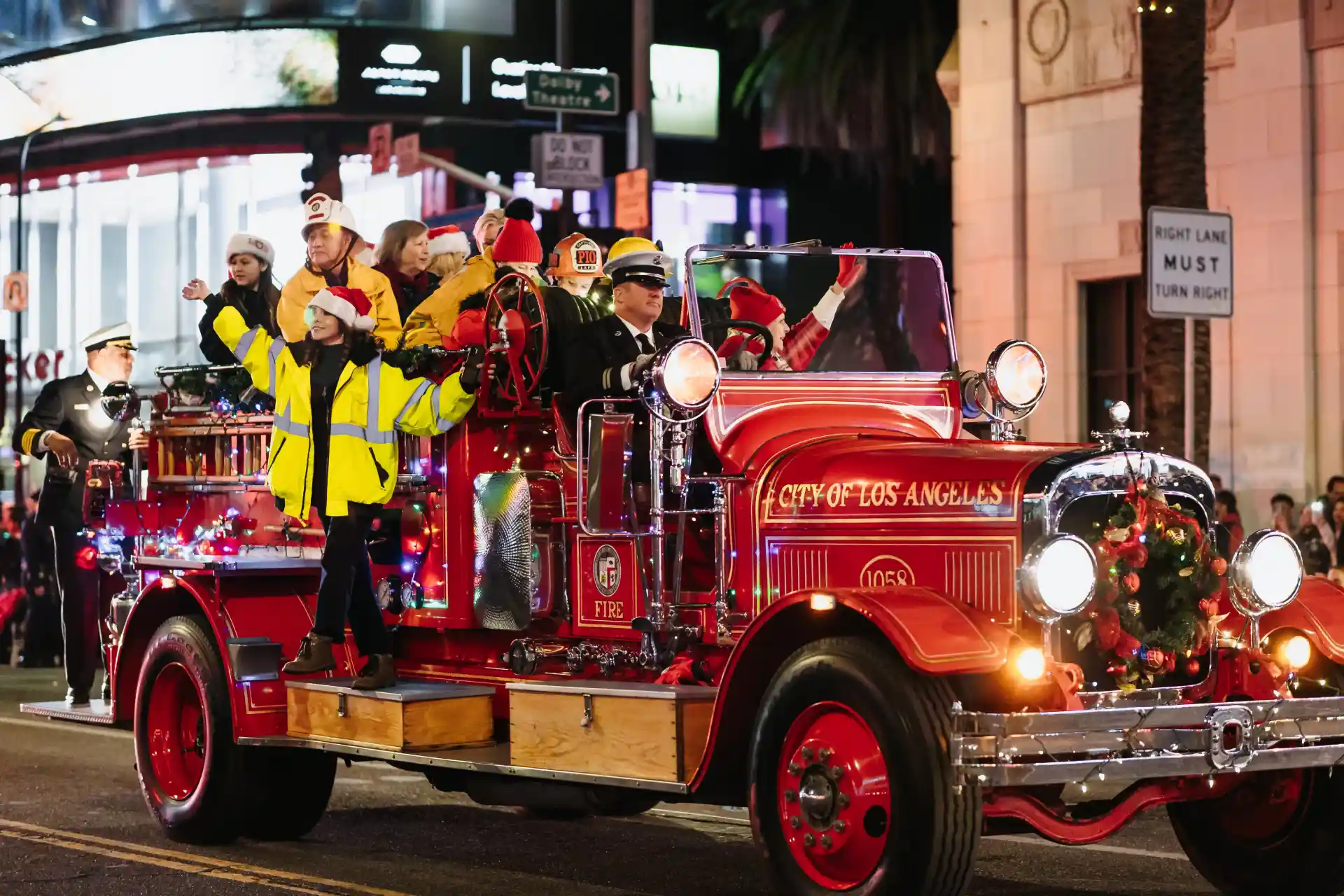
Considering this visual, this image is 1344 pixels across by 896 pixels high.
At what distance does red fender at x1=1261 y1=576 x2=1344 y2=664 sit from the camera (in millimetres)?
7383

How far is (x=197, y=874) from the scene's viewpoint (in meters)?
8.62

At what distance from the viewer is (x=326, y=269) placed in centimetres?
1050

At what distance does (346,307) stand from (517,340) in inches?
35.4

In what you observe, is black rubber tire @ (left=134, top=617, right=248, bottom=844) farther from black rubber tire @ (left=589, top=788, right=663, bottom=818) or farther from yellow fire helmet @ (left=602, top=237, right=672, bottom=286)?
yellow fire helmet @ (left=602, top=237, right=672, bottom=286)

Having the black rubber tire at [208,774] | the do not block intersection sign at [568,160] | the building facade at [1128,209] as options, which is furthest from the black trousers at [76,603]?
the do not block intersection sign at [568,160]

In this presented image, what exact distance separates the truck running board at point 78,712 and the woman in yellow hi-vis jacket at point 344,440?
1.41 m

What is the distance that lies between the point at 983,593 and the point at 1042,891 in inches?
61.5

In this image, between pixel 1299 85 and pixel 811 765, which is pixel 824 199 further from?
pixel 811 765

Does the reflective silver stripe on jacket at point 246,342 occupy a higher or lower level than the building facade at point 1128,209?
lower

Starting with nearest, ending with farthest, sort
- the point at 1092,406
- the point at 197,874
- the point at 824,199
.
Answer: the point at 197,874
the point at 1092,406
the point at 824,199

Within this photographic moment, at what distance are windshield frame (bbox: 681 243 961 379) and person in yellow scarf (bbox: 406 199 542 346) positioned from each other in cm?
138

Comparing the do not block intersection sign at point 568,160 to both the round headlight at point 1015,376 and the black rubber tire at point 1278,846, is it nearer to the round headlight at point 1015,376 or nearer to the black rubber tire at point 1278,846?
the round headlight at point 1015,376

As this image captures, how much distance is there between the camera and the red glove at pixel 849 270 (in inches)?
349

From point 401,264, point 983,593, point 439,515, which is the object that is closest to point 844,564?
point 983,593
